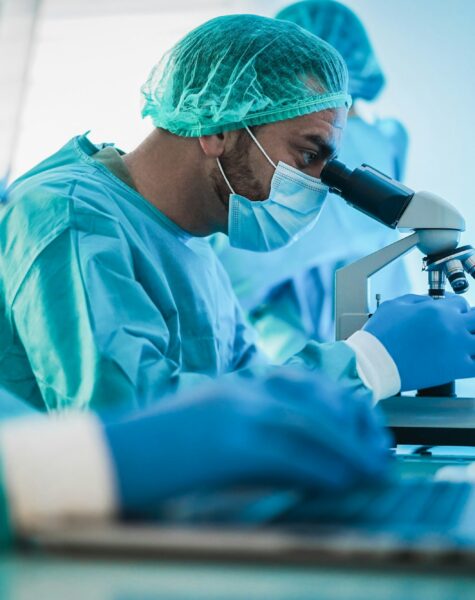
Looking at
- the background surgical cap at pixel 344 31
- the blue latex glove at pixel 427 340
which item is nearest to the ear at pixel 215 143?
the blue latex glove at pixel 427 340

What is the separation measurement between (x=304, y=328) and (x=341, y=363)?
59.9 inches

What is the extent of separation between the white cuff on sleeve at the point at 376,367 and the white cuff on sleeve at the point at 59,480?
0.93m

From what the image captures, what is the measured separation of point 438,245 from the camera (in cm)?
160

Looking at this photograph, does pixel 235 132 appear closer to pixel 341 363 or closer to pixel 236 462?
pixel 341 363

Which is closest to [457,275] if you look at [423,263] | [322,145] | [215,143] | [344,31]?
[423,263]

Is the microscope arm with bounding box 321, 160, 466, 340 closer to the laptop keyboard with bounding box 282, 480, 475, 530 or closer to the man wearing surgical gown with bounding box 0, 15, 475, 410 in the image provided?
the man wearing surgical gown with bounding box 0, 15, 475, 410

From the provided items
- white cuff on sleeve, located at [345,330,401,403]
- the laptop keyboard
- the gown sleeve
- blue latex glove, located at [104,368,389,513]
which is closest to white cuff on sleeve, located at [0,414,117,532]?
blue latex glove, located at [104,368,389,513]

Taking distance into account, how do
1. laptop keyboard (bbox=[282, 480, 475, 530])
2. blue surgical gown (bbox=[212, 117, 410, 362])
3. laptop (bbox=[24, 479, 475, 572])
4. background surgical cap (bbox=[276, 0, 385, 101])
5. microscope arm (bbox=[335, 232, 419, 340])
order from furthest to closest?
background surgical cap (bbox=[276, 0, 385, 101]), blue surgical gown (bbox=[212, 117, 410, 362]), microscope arm (bbox=[335, 232, 419, 340]), laptop keyboard (bbox=[282, 480, 475, 530]), laptop (bbox=[24, 479, 475, 572])

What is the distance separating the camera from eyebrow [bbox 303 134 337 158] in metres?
1.80

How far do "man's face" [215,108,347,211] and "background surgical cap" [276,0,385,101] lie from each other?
4.45 feet

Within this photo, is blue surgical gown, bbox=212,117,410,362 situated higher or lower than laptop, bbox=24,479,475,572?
lower

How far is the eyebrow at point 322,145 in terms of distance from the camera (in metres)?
1.80

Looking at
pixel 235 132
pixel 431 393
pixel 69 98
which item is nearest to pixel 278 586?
pixel 431 393

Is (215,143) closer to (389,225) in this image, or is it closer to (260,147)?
(260,147)
